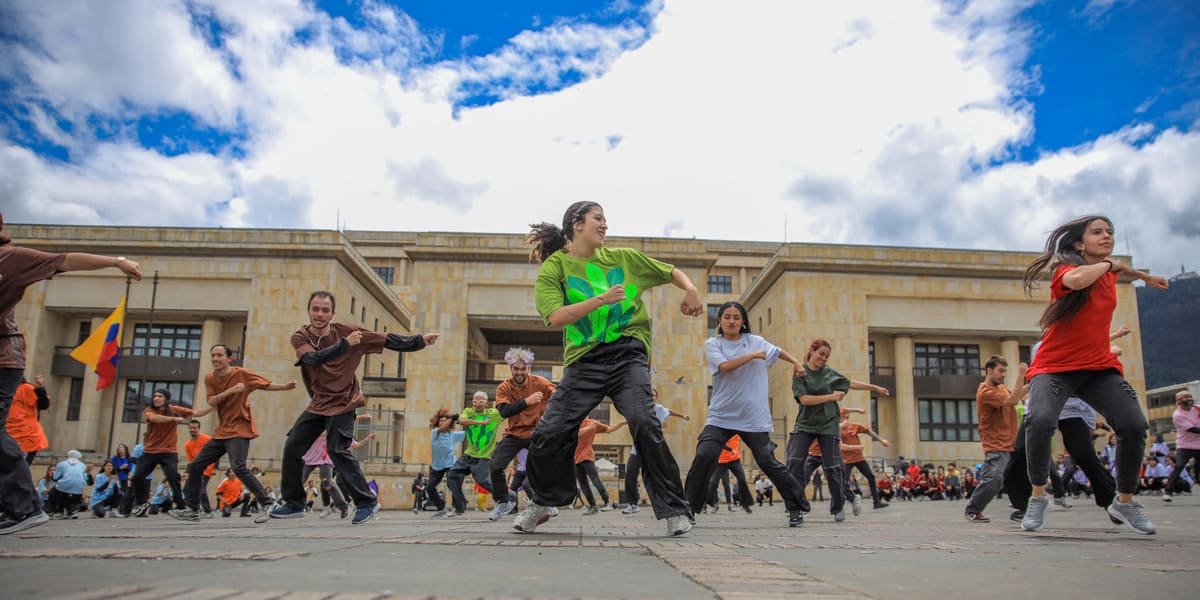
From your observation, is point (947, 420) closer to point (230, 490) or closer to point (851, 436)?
point (851, 436)

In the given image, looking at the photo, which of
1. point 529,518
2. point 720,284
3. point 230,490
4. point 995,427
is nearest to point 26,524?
point 529,518

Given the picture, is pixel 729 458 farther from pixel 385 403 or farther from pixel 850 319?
pixel 385 403

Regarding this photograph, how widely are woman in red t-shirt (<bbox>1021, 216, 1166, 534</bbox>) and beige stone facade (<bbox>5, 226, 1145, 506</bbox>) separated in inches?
1084

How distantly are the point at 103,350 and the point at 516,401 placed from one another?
21.7m

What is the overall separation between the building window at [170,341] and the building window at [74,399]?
343 cm

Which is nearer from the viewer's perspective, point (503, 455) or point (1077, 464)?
point (1077, 464)

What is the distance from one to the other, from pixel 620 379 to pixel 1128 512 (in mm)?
3522

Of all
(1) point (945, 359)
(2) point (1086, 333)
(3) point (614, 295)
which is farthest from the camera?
(1) point (945, 359)

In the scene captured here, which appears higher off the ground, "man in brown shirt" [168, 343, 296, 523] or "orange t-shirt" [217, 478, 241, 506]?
"man in brown shirt" [168, 343, 296, 523]

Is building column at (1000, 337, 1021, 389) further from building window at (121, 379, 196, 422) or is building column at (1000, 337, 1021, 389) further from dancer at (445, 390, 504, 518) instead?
building window at (121, 379, 196, 422)

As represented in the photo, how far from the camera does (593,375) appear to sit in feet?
17.6

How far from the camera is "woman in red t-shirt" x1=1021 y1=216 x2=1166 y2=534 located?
5543 millimetres

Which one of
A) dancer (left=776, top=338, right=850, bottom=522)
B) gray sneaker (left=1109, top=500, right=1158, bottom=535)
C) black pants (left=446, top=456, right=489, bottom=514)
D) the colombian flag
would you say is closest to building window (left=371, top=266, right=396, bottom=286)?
the colombian flag

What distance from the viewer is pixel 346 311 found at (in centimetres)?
4022
